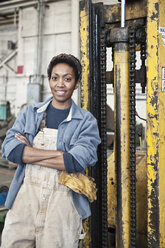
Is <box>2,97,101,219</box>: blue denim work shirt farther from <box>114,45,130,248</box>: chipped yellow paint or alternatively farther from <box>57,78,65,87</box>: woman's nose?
<box>114,45,130,248</box>: chipped yellow paint

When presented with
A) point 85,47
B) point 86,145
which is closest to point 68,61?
point 85,47

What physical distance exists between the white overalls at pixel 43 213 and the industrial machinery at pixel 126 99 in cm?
52

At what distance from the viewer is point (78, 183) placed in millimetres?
1812

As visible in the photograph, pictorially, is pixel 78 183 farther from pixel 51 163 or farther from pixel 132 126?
pixel 132 126

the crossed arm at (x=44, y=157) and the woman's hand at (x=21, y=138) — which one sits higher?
the woman's hand at (x=21, y=138)

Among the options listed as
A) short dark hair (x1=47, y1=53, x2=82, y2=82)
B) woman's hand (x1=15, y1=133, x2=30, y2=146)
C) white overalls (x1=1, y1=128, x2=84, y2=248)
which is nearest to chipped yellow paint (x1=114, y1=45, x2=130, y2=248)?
short dark hair (x1=47, y1=53, x2=82, y2=82)

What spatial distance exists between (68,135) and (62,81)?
1.14 ft

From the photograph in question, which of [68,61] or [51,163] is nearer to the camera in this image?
[51,163]

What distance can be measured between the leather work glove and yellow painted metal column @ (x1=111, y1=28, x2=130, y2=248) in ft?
1.42

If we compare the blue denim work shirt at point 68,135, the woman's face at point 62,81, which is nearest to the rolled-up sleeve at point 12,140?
the blue denim work shirt at point 68,135

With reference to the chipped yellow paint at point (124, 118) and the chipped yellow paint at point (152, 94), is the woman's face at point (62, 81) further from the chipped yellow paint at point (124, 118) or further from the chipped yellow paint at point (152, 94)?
the chipped yellow paint at point (152, 94)

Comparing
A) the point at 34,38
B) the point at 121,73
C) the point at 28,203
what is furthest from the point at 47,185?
the point at 34,38

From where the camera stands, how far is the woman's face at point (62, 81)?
191 cm

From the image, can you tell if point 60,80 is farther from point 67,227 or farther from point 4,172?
point 4,172
